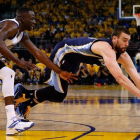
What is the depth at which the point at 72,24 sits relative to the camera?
82.0 feet

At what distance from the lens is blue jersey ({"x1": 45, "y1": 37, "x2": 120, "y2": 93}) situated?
6043 millimetres

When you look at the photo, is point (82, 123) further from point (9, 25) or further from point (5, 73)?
point (9, 25)

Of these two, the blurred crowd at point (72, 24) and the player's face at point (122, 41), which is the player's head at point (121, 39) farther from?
the blurred crowd at point (72, 24)

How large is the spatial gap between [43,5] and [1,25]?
72.7 ft

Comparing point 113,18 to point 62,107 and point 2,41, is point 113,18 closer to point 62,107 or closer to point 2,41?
point 62,107

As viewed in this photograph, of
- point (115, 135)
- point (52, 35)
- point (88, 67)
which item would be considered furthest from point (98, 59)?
point (52, 35)

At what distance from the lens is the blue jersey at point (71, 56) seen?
604 cm

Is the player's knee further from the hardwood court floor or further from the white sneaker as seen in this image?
the hardwood court floor

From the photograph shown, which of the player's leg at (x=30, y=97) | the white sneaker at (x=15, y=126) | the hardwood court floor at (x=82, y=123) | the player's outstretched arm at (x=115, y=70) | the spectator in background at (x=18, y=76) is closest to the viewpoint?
the player's outstretched arm at (x=115, y=70)

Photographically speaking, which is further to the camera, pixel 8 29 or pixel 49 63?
pixel 49 63

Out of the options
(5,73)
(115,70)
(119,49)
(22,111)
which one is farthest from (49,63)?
(115,70)

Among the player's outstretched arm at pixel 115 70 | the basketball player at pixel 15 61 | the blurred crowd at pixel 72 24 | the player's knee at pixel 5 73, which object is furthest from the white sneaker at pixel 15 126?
the blurred crowd at pixel 72 24

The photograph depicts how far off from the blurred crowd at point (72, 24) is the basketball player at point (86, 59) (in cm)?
1289

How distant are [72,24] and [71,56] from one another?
18.9 m
